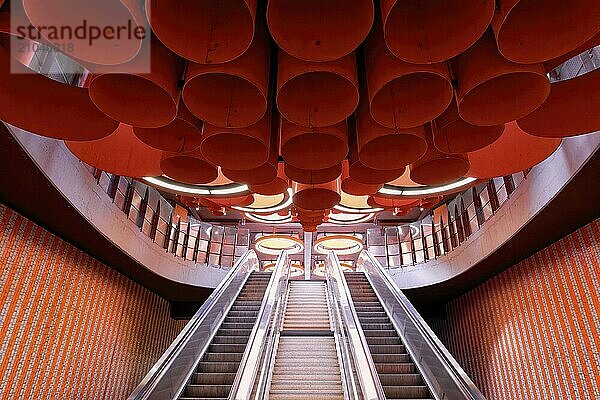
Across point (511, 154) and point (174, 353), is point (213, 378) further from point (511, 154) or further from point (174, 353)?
point (511, 154)

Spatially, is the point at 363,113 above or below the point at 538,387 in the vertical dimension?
above

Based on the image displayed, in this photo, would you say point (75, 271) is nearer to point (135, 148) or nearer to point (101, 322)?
point (101, 322)

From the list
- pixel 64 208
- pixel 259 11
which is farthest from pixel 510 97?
pixel 64 208

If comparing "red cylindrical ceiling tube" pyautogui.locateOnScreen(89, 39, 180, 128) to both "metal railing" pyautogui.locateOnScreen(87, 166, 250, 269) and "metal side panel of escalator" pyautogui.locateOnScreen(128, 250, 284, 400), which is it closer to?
"metal side panel of escalator" pyautogui.locateOnScreen(128, 250, 284, 400)

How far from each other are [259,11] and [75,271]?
21.0 ft

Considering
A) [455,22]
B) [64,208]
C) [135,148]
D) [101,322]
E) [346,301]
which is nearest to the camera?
[455,22]

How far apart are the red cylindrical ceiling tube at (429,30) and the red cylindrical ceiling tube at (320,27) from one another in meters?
0.15

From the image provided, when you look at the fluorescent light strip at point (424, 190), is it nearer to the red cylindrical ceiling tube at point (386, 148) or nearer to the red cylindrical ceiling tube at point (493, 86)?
the red cylindrical ceiling tube at point (386, 148)

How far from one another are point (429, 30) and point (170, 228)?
9.83m

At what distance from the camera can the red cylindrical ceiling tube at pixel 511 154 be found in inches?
142

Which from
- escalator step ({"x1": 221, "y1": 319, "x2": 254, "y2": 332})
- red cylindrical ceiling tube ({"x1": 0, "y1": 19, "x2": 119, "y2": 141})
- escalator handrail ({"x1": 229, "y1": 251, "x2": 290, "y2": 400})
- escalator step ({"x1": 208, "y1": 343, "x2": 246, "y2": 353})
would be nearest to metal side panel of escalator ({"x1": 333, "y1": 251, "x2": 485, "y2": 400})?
escalator handrail ({"x1": 229, "y1": 251, "x2": 290, "y2": 400})

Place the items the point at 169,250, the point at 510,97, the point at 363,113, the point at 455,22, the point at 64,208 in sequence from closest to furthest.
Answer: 1. the point at 455,22
2. the point at 510,97
3. the point at 363,113
4. the point at 64,208
5. the point at 169,250

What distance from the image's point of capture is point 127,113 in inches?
103

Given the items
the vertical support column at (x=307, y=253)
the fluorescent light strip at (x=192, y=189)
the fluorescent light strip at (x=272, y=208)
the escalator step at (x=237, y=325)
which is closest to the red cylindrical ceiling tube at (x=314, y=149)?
the fluorescent light strip at (x=192, y=189)
